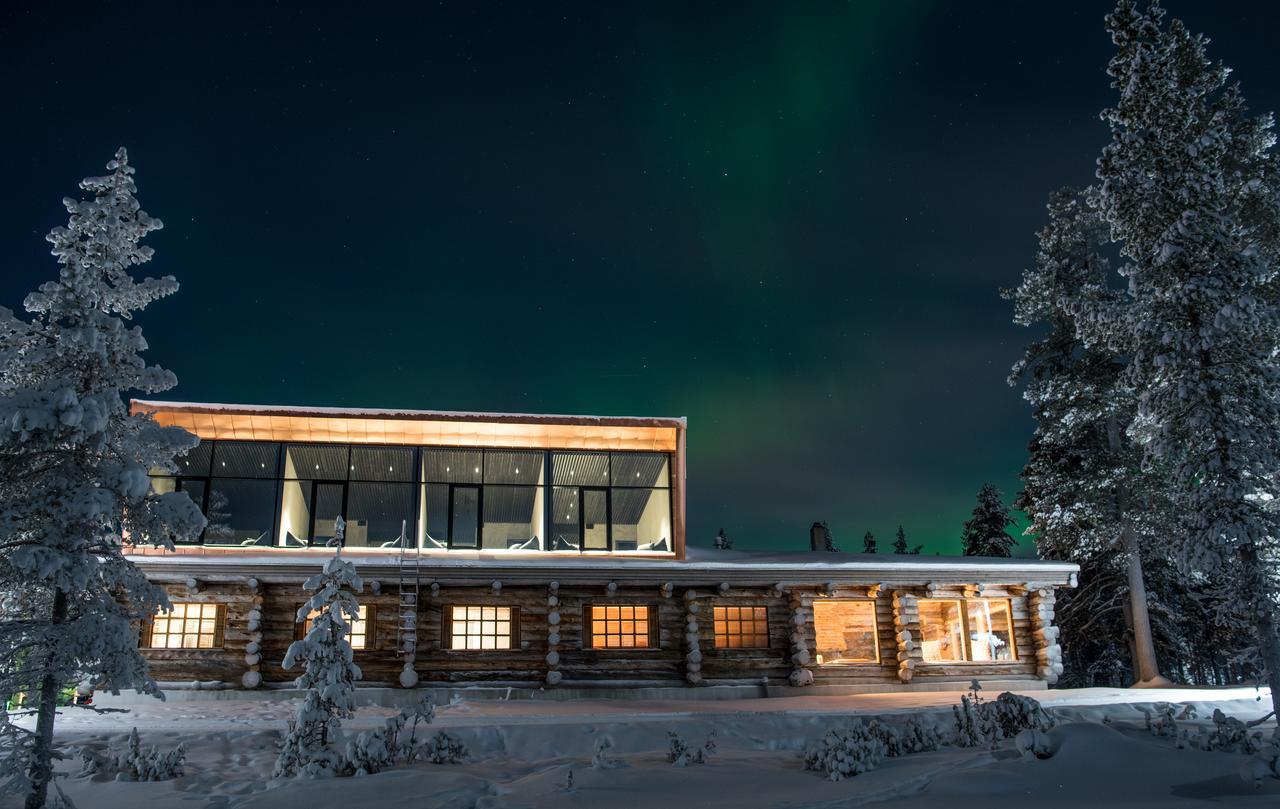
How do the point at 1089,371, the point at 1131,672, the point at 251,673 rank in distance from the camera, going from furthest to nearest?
the point at 1131,672, the point at 1089,371, the point at 251,673

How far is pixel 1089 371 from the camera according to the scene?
2705 centimetres

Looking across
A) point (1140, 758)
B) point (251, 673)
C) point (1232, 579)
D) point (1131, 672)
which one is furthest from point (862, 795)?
point (1131, 672)

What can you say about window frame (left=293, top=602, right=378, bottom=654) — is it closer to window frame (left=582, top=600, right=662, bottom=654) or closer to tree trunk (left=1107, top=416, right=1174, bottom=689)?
window frame (left=582, top=600, right=662, bottom=654)

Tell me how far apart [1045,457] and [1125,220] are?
17151 millimetres

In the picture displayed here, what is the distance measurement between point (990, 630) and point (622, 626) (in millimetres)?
9663

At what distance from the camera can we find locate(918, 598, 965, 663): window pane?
22.9 m

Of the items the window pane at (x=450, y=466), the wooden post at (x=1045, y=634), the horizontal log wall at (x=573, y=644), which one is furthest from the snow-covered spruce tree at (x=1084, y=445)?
the window pane at (x=450, y=466)

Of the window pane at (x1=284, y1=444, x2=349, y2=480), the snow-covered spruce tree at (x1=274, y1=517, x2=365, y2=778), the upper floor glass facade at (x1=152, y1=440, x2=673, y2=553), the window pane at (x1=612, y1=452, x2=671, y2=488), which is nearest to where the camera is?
the snow-covered spruce tree at (x1=274, y1=517, x2=365, y2=778)

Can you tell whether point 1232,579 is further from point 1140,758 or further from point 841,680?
Answer: point 841,680

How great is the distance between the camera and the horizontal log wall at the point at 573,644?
18.2m

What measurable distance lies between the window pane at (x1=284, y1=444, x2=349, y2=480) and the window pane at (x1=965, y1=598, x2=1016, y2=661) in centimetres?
1590

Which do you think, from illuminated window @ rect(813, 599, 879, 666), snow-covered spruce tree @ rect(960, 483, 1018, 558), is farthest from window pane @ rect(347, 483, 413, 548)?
snow-covered spruce tree @ rect(960, 483, 1018, 558)

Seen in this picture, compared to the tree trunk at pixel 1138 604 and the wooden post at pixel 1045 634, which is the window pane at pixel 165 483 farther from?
the tree trunk at pixel 1138 604

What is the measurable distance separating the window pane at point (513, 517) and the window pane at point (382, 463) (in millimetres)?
2057
